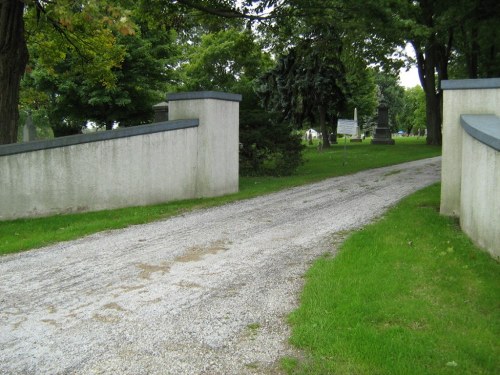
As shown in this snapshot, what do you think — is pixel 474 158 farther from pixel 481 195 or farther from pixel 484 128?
pixel 481 195

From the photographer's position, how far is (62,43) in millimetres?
16469

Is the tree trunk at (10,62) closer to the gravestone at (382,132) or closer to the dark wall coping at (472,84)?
the dark wall coping at (472,84)

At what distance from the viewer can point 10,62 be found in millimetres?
10609

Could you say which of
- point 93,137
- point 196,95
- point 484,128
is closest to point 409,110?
point 196,95

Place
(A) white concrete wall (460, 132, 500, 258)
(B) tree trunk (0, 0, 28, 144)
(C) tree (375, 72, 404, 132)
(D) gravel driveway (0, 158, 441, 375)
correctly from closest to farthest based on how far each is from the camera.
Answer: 1. (D) gravel driveway (0, 158, 441, 375)
2. (A) white concrete wall (460, 132, 500, 258)
3. (B) tree trunk (0, 0, 28, 144)
4. (C) tree (375, 72, 404, 132)

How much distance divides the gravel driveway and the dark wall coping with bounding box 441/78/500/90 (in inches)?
93.0

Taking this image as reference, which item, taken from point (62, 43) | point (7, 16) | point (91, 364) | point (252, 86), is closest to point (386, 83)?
point (252, 86)

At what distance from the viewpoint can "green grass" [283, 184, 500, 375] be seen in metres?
3.38

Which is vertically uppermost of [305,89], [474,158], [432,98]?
[305,89]

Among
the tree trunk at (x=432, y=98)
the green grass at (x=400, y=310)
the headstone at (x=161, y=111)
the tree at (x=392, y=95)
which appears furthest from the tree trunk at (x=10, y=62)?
the tree at (x=392, y=95)

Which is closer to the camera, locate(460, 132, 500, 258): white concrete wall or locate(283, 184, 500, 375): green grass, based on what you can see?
locate(283, 184, 500, 375): green grass

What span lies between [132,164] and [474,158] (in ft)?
20.5

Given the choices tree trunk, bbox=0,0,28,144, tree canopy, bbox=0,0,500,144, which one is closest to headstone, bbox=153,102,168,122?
tree canopy, bbox=0,0,500,144

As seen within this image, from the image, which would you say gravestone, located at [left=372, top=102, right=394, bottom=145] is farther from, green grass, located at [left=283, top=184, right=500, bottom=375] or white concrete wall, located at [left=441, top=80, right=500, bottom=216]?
green grass, located at [left=283, top=184, right=500, bottom=375]
